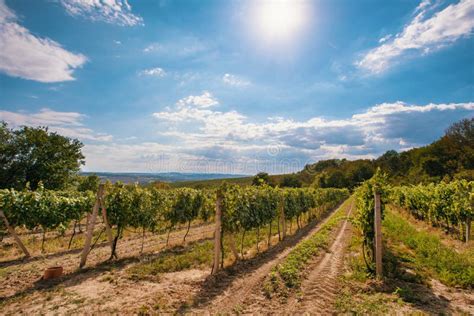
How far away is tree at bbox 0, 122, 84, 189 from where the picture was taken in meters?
25.8

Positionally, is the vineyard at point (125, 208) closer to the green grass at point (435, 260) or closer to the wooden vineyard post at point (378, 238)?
the wooden vineyard post at point (378, 238)

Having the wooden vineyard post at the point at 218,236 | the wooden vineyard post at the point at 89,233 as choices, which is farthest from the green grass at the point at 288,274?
the wooden vineyard post at the point at 89,233

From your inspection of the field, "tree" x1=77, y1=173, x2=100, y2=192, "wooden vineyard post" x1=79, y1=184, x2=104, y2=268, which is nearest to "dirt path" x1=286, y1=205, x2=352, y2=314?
the field

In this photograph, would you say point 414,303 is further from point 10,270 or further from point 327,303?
point 10,270

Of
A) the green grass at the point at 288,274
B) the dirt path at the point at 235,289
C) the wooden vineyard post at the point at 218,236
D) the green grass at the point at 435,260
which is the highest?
the wooden vineyard post at the point at 218,236

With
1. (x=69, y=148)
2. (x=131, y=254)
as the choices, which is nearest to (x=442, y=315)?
(x=131, y=254)

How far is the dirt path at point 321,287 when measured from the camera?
576 cm

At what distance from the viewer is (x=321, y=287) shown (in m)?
6.92

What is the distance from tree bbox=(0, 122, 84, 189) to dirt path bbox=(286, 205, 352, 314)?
94.7 ft

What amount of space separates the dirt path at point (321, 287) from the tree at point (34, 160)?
94.7 ft

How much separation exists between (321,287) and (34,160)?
32305mm

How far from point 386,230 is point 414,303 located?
10.8 m

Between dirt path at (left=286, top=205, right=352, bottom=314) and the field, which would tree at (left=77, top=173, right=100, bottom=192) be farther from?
dirt path at (left=286, top=205, right=352, bottom=314)

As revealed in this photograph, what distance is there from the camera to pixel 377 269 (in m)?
Answer: 7.42
